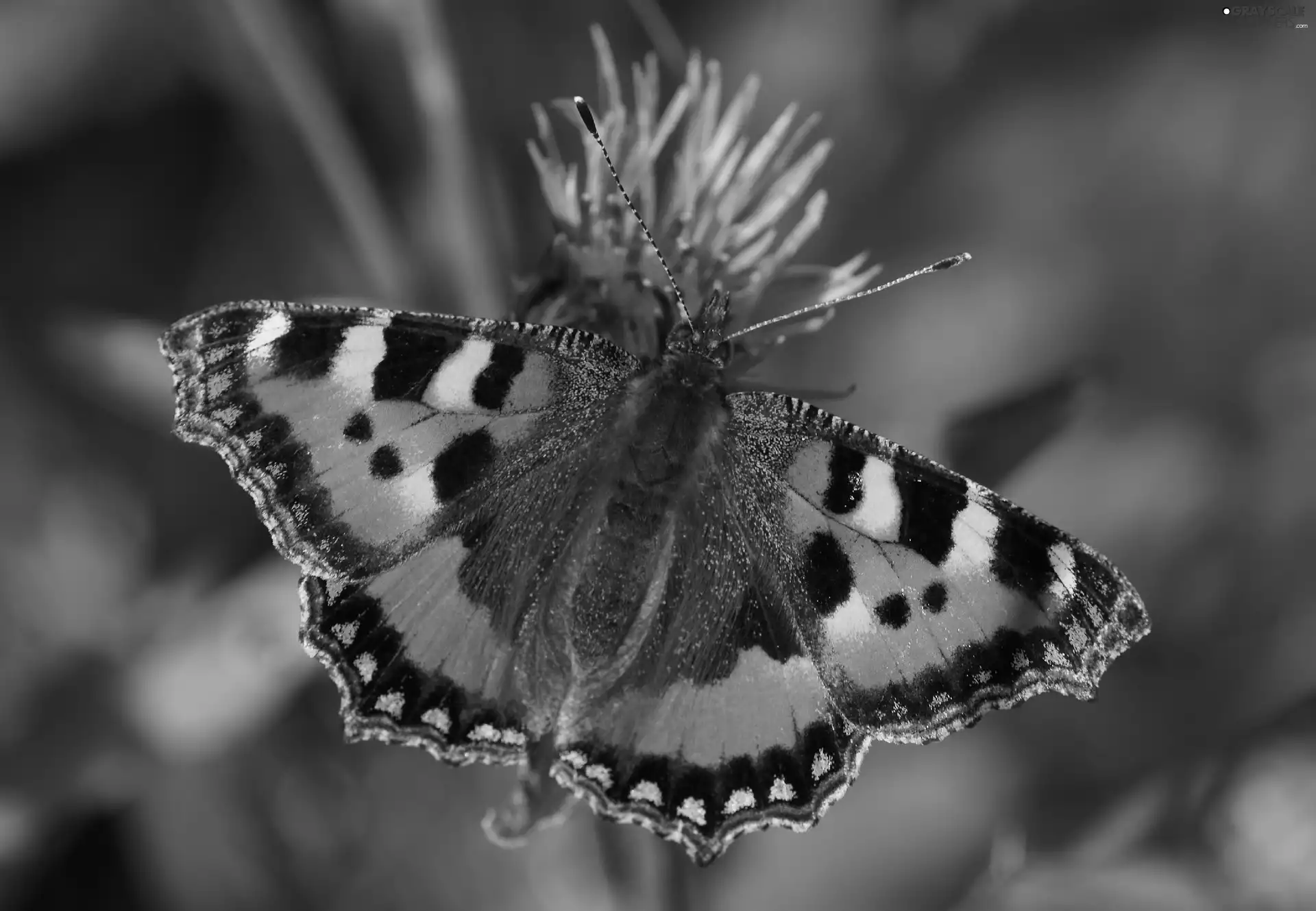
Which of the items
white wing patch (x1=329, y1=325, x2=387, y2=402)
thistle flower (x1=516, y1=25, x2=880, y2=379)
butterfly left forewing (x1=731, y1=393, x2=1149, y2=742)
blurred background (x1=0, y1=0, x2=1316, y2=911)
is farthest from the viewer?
blurred background (x1=0, y1=0, x2=1316, y2=911)

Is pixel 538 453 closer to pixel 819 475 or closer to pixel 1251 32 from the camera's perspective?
pixel 819 475

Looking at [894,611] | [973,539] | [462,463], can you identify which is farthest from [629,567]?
[973,539]

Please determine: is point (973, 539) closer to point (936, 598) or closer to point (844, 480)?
point (936, 598)

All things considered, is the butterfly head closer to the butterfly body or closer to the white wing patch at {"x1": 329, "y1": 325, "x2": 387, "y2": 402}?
the butterfly body

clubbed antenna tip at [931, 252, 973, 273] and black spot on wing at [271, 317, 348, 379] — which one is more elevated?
black spot on wing at [271, 317, 348, 379]

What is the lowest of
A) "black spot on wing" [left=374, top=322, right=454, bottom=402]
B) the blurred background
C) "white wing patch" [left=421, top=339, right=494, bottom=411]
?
the blurred background

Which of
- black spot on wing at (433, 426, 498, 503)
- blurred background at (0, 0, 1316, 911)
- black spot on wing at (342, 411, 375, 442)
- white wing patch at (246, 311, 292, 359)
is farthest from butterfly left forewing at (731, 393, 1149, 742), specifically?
white wing patch at (246, 311, 292, 359)
